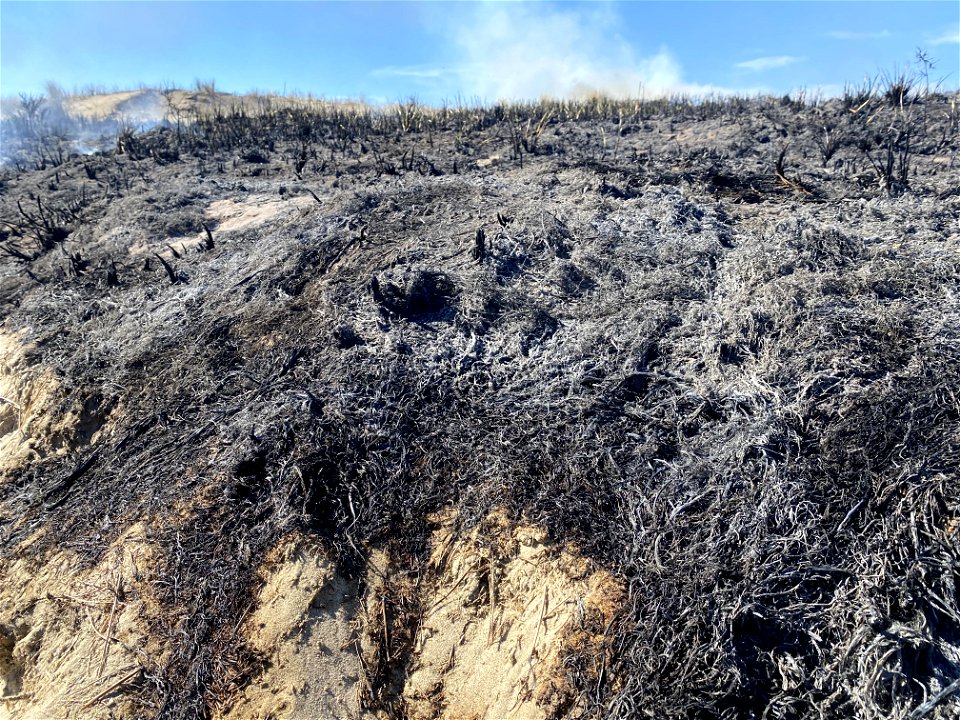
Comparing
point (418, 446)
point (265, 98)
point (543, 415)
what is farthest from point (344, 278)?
point (265, 98)

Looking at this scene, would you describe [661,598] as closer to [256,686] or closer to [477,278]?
[256,686]

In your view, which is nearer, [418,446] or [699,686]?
[699,686]

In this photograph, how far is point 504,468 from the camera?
3.25 metres

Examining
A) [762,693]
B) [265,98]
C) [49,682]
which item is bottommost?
[49,682]

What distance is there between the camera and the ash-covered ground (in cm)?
248

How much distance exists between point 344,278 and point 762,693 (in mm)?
3863

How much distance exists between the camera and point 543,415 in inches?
137

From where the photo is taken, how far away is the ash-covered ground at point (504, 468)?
2484 millimetres

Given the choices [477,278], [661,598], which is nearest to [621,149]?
[477,278]

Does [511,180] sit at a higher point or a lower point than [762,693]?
higher

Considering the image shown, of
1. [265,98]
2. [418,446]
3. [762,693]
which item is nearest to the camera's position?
[762,693]

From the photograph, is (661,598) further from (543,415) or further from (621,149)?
(621,149)

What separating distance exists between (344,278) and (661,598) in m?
3.37

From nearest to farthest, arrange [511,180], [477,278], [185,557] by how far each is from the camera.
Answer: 1. [185,557]
2. [477,278]
3. [511,180]
